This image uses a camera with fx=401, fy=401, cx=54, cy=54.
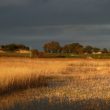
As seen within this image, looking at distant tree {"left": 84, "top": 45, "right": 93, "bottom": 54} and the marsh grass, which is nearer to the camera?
the marsh grass

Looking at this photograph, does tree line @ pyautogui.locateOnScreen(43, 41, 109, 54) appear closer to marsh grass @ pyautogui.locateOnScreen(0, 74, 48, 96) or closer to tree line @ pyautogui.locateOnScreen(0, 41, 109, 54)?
tree line @ pyautogui.locateOnScreen(0, 41, 109, 54)

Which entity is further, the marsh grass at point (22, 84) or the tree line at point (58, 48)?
the tree line at point (58, 48)

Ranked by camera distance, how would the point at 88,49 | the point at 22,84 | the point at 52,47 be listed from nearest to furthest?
1. the point at 22,84
2. the point at 52,47
3. the point at 88,49

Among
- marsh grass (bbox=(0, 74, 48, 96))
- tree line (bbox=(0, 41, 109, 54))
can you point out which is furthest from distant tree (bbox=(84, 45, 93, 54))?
marsh grass (bbox=(0, 74, 48, 96))

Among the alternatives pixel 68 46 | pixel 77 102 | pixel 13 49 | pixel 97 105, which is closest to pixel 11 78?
pixel 77 102

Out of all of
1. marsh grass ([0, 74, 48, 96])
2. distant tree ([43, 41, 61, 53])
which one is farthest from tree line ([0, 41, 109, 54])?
marsh grass ([0, 74, 48, 96])

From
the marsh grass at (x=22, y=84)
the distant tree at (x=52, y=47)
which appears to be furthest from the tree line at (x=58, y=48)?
the marsh grass at (x=22, y=84)

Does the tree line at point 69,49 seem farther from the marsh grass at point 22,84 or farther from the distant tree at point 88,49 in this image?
the marsh grass at point 22,84

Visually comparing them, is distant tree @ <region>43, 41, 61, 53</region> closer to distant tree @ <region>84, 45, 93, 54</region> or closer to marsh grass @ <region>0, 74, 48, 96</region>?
distant tree @ <region>84, 45, 93, 54</region>

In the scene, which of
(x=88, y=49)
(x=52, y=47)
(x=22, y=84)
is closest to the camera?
(x=22, y=84)

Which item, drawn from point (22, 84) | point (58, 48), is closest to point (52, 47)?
point (58, 48)

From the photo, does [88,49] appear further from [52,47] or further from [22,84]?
[22,84]

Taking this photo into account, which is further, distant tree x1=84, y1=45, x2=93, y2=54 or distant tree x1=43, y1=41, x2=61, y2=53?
distant tree x1=84, y1=45, x2=93, y2=54

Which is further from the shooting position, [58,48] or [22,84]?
[58,48]
